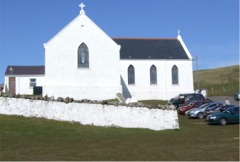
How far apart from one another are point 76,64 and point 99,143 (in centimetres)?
2623

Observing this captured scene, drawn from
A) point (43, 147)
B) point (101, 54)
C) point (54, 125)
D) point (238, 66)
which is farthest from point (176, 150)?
point (238, 66)

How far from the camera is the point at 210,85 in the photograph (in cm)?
10012

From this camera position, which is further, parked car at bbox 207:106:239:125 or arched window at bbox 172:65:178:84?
arched window at bbox 172:65:178:84

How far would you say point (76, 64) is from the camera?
46000 mm

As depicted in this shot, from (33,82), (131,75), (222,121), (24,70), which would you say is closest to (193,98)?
(131,75)

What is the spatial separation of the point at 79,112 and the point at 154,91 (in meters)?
28.1

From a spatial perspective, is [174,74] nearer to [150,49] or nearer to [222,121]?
[150,49]

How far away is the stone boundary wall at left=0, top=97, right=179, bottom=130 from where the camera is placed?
27.4m

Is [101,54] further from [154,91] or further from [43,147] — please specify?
[43,147]

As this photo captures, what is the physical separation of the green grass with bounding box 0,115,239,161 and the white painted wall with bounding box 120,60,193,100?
22874mm

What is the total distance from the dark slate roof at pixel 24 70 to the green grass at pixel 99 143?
29.5 m

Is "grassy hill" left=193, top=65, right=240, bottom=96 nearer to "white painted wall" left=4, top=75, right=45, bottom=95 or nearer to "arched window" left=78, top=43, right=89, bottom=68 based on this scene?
"white painted wall" left=4, top=75, right=45, bottom=95

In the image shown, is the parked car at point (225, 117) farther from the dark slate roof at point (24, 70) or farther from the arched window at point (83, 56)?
the dark slate roof at point (24, 70)

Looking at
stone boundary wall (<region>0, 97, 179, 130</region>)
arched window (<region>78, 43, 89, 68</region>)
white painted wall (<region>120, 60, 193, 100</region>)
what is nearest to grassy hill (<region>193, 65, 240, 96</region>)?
white painted wall (<region>120, 60, 193, 100</region>)
